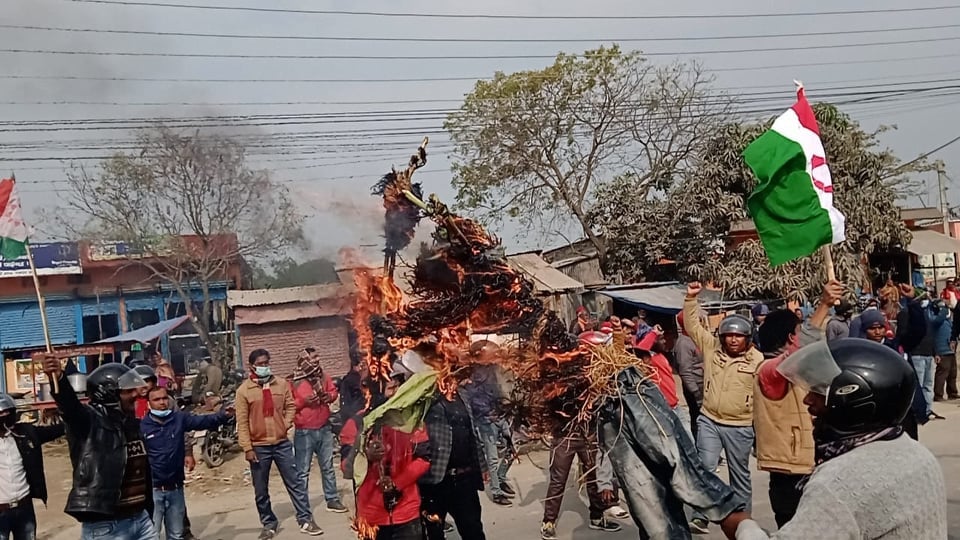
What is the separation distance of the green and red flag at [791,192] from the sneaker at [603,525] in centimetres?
276

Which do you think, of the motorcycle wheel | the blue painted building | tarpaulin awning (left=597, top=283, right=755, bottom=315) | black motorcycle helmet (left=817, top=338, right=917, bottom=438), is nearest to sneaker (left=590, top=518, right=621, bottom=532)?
black motorcycle helmet (left=817, top=338, right=917, bottom=438)

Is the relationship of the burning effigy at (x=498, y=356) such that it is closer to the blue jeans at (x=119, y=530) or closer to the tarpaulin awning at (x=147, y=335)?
the blue jeans at (x=119, y=530)

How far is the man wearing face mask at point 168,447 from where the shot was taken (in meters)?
6.92

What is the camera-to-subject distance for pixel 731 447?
21.1 ft

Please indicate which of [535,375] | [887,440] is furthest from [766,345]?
[887,440]

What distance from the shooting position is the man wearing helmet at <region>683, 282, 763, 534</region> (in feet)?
20.9

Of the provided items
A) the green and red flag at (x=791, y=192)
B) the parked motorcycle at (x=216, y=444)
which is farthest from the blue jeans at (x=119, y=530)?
the parked motorcycle at (x=216, y=444)

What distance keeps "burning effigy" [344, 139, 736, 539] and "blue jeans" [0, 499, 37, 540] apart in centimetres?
278

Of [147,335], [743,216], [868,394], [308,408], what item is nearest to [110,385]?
[308,408]

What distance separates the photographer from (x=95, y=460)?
5.41m

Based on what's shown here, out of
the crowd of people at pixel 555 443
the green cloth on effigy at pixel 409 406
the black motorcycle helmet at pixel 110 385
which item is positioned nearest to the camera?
the crowd of people at pixel 555 443

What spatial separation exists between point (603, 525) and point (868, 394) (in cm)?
548

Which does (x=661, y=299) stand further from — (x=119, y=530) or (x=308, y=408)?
(x=119, y=530)

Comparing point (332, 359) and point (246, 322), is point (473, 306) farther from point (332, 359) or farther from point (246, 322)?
point (246, 322)
